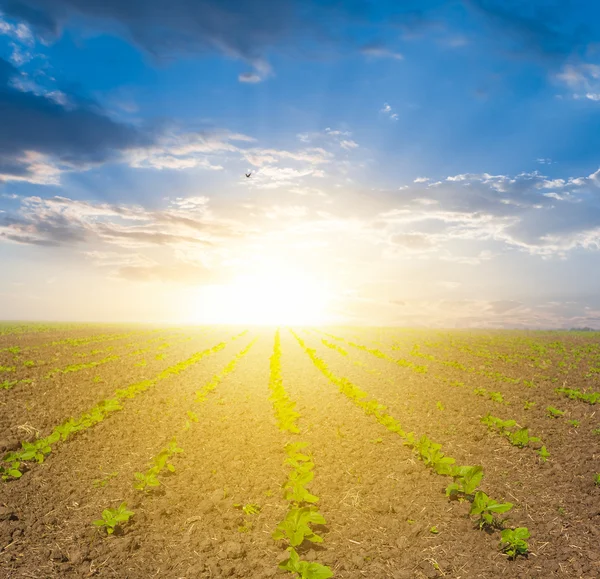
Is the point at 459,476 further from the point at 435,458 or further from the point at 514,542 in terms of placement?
the point at 514,542

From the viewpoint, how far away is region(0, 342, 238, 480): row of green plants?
26.1 feet

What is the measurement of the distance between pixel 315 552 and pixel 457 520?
2.40 meters

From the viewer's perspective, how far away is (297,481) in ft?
22.8

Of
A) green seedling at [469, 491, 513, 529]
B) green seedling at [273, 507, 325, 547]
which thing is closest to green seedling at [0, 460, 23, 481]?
green seedling at [273, 507, 325, 547]

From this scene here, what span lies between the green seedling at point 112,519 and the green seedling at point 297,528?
2312 millimetres

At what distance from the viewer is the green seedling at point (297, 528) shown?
555 cm

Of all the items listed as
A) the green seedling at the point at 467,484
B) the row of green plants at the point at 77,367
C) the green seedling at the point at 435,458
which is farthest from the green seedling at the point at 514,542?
the row of green plants at the point at 77,367

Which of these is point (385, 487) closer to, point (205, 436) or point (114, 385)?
point (205, 436)

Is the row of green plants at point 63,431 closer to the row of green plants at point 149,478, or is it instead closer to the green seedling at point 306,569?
the row of green plants at point 149,478

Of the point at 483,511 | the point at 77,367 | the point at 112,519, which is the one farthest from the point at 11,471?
the point at 77,367

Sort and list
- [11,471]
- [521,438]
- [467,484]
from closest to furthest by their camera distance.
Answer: [467,484]
[11,471]
[521,438]

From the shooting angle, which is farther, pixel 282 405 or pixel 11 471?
pixel 282 405

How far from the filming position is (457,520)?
6355 millimetres

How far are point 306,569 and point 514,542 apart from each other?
301 centimetres
